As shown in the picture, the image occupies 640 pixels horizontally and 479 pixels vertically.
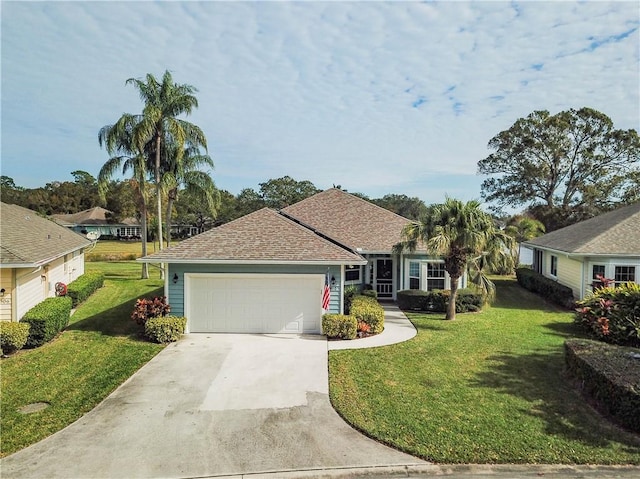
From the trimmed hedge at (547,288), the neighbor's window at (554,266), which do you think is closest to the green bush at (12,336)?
the trimmed hedge at (547,288)

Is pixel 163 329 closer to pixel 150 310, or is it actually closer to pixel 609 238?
pixel 150 310

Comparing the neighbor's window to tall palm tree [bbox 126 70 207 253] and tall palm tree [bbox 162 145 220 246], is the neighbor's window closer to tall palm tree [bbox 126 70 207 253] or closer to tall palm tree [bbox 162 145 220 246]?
tall palm tree [bbox 162 145 220 246]

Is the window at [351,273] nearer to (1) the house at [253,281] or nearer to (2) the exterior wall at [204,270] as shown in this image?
(1) the house at [253,281]

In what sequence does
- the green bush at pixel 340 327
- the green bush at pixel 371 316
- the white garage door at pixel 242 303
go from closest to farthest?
the green bush at pixel 340 327
the white garage door at pixel 242 303
the green bush at pixel 371 316

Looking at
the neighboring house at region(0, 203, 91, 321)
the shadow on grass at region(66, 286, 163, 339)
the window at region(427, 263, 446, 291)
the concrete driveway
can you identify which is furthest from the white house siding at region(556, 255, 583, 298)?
the neighboring house at region(0, 203, 91, 321)

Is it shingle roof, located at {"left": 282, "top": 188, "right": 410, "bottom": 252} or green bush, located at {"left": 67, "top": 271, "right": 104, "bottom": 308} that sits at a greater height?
shingle roof, located at {"left": 282, "top": 188, "right": 410, "bottom": 252}

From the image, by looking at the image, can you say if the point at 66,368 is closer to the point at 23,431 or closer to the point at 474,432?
the point at 23,431

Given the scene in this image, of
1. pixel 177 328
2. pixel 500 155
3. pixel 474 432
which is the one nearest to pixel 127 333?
pixel 177 328
